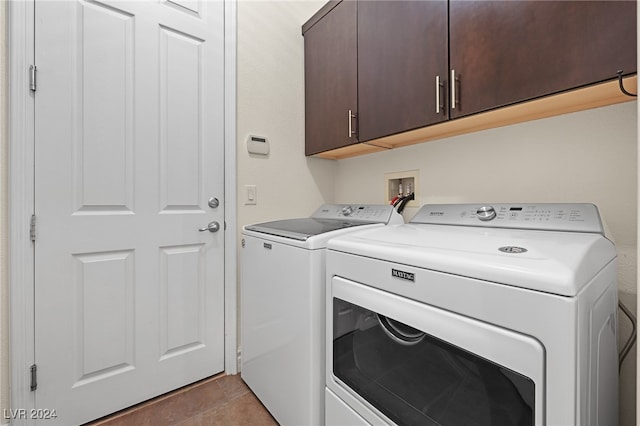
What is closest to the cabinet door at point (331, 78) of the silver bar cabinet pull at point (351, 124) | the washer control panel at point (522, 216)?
the silver bar cabinet pull at point (351, 124)

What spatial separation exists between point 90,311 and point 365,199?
1568 millimetres

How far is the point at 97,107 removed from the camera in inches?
51.6

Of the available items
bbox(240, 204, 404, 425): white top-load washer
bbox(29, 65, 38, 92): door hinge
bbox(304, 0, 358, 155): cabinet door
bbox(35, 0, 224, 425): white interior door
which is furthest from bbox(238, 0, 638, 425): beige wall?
bbox(29, 65, 38, 92): door hinge

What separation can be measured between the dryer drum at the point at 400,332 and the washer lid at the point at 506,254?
0.63 ft

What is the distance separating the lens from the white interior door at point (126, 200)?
1.23 meters

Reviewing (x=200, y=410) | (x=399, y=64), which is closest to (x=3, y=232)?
(x=200, y=410)

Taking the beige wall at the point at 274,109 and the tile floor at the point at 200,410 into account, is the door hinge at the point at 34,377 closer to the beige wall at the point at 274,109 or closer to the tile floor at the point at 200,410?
the tile floor at the point at 200,410

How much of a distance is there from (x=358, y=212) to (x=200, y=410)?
1263 millimetres

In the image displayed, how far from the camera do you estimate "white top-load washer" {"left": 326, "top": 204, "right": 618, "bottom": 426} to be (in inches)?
21.4

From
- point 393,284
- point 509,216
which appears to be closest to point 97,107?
point 393,284

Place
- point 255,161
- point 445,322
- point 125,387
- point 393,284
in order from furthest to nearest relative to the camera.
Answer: point 255,161 < point 125,387 < point 393,284 < point 445,322

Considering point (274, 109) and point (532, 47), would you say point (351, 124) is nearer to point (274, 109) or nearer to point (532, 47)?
point (274, 109)

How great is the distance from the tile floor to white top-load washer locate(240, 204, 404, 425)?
0.06 meters

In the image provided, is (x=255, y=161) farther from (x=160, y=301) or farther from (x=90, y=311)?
(x=90, y=311)
